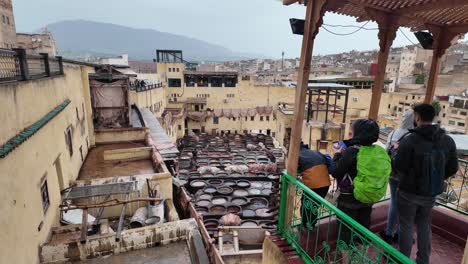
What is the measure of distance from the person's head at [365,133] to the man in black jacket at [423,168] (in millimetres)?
327

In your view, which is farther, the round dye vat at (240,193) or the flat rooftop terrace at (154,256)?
the round dye vat at (240,193)

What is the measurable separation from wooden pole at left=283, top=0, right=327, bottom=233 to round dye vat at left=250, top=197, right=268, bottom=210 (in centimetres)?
1181

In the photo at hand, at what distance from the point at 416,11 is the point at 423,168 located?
342cm

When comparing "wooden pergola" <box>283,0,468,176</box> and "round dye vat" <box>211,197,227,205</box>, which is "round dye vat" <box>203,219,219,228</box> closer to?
"round dye vat" <box>211,197,227,205</box>

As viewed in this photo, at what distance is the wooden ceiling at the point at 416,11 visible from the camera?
4.55 m

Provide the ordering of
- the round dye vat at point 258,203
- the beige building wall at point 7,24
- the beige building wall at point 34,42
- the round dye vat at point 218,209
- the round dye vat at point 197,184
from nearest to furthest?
1. the round dye vat at point 218,209
2. the round dye vat at point 258,203
3. the round dye vat at point 197,184
4. the beige building wall at point 7,24
5. the beige building wall at point 34,42

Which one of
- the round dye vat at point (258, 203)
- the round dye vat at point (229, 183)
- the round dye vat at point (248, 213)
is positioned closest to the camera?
the round dye vat at point (248, 213)

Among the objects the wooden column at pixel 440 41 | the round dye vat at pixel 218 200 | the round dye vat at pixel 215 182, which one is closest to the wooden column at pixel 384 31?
the wooden column at pixel 440 41

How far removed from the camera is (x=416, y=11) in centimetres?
499

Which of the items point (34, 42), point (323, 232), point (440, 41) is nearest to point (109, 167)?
point (323, 232)

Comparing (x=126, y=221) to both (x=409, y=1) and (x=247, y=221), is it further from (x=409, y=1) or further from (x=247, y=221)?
(x=409, y=1)

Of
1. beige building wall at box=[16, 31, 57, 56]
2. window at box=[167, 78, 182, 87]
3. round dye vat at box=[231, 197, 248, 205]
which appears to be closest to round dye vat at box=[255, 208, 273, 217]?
round dye vat at box=[231, 197, 248, 205]

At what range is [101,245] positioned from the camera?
6.25 metres

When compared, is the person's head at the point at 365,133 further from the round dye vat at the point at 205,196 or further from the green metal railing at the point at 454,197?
the round dye vat at the point at 205,196
